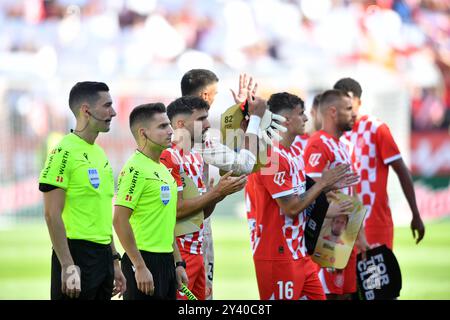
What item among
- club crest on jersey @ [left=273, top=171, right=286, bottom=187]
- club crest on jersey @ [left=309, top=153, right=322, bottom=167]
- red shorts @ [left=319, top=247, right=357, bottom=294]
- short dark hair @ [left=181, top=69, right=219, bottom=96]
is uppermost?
short dark hair @ [left=181, top=69, right=219, bottom=96]

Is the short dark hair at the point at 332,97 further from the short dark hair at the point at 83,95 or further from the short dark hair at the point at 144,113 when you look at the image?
the short dark hair at the point at 83,95

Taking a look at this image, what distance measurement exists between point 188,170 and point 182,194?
203 mm

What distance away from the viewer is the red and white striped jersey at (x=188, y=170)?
671 centimetres

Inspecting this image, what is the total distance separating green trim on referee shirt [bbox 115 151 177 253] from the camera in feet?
19.8

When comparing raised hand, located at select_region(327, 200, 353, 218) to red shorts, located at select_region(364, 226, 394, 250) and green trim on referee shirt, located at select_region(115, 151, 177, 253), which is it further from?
green trim on referee shirt, located at select_region(115, 151, 177, 253)

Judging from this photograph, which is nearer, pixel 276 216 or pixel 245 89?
pixel 245 89

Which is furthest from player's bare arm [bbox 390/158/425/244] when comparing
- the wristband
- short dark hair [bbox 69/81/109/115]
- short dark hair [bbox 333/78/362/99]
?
short dark hair [bbox 69/81/109/115]

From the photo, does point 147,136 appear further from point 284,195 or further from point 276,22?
point 276,22

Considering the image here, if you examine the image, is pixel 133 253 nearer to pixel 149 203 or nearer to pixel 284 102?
pixel 149 203

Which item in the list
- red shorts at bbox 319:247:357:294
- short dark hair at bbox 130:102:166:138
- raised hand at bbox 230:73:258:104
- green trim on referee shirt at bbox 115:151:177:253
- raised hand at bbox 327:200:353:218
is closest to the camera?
green trim on referee shirt at bbox 115:151:177:253

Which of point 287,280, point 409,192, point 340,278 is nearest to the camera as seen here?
point 287,280

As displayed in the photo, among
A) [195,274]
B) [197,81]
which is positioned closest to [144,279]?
[195,274]

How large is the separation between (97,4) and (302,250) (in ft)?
66.8

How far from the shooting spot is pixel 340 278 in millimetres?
8305
